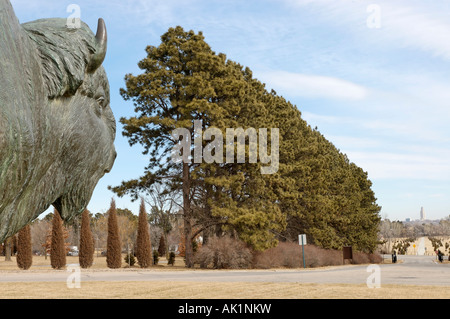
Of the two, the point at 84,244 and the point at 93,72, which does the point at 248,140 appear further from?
the point at 93,72

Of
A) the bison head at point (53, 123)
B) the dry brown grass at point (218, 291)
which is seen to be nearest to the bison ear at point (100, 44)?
the bison head at point (53, 123)

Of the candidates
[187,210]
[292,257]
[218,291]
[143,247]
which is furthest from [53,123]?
[143,247]

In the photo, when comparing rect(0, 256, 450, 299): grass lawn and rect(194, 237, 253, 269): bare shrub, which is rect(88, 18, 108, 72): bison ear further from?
rect(194, 237, 253, 269): bare shrub

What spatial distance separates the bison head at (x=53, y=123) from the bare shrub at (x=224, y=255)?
24.4 m

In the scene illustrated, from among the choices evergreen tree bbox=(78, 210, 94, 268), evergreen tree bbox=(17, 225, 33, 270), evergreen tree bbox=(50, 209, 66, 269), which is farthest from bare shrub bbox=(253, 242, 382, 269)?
evergreen tree bbox=(17, 225, 33, 270)

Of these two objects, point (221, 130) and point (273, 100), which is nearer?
point (221, 130)

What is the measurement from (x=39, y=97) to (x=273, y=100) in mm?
33480

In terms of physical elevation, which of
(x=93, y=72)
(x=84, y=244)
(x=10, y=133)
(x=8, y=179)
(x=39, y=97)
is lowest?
(x=84, y=244)

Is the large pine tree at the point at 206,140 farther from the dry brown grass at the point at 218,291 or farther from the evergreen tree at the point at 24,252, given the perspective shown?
the dry brown grass at the point at 218,291

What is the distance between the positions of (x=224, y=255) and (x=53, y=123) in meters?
24.9

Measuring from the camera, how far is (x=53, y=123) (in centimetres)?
171

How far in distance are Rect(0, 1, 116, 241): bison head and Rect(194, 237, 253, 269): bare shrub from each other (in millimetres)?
24404

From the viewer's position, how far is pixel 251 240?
85.9 feet

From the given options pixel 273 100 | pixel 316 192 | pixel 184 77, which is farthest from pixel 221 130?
pixel 316 192
